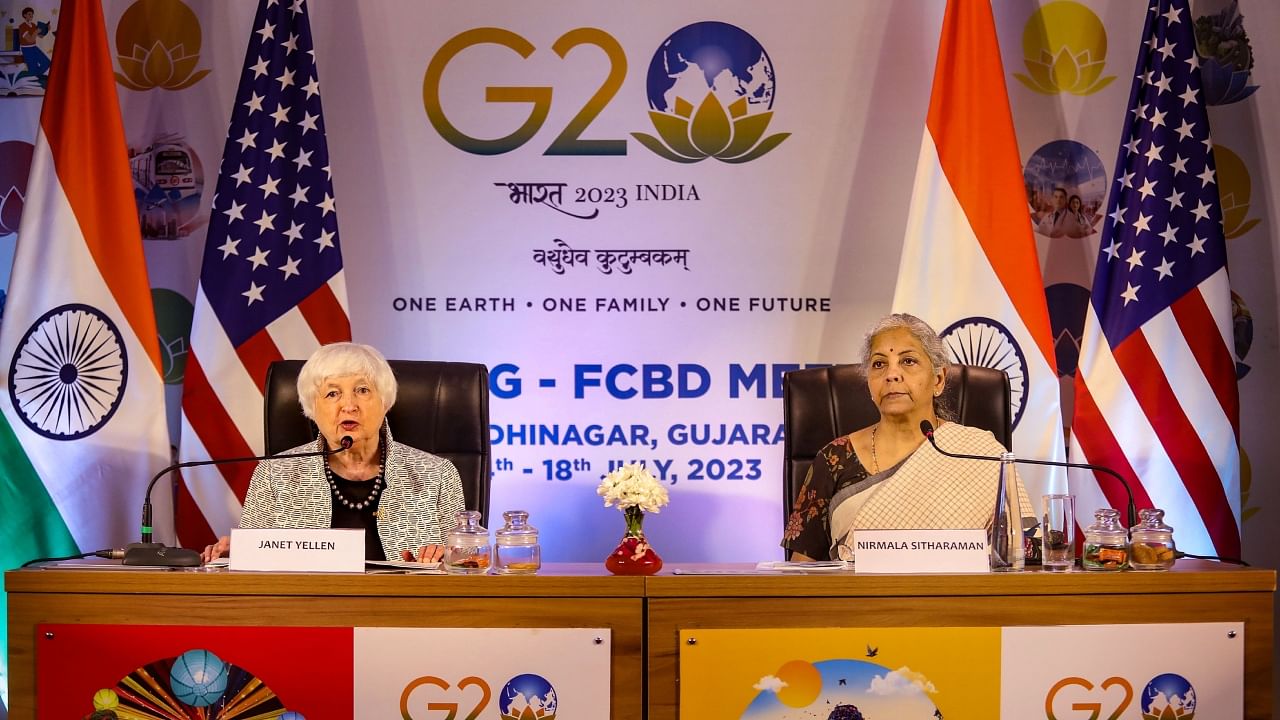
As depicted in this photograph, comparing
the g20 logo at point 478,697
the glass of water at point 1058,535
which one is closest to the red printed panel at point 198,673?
the g20 logo at point 478,697

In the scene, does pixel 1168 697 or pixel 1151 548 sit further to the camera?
pixel 1151 548

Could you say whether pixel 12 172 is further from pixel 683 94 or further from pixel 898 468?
pixel 898 468

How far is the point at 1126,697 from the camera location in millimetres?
1923

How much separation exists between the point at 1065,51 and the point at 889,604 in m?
2.51

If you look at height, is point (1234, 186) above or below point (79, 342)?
above

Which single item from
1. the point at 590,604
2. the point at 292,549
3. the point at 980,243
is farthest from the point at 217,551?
the point at 980,243

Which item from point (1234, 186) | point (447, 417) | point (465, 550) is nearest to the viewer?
point (465, 550)

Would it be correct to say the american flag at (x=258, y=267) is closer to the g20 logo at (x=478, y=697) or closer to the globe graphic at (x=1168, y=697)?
the g20 logo at (x=478, y=697)

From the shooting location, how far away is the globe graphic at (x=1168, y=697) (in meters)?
1.92

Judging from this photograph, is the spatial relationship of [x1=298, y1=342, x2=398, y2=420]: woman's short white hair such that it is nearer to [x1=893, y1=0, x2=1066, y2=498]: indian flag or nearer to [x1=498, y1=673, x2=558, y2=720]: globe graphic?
[x1=498, y1=673, x2=558, y2=720]: globe graphic

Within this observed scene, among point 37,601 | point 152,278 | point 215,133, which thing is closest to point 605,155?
point 215,133

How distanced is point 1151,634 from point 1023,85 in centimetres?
230

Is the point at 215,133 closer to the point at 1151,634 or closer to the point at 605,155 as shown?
the point at 605,155

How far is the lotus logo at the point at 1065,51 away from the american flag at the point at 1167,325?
0.91 ft
